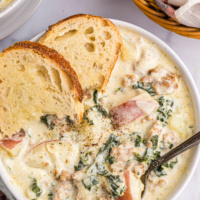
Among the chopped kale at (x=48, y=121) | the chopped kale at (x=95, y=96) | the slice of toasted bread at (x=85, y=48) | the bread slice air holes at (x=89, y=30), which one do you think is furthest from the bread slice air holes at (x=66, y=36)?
the chopped kale at (x=48, y=121)

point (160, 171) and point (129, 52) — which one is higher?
point (129, 52)

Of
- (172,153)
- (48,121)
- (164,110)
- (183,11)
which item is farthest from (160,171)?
(183,11)

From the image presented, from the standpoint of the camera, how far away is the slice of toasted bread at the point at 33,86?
3.39 metres

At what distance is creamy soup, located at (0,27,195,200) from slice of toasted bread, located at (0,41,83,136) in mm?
121

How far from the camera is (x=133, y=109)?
11.7 feet

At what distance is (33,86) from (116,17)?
1.35m

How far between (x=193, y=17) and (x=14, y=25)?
6.25 ft

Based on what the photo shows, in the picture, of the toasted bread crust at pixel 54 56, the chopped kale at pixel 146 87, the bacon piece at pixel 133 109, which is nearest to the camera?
the toasted bread crust at pixel 54 56

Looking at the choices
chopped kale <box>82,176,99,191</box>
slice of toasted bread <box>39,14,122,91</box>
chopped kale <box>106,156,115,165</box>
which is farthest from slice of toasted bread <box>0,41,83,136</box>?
chopped kale <box>82,176,99,191</box>

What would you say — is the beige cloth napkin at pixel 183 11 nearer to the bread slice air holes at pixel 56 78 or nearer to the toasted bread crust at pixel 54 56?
the toasted bread crust at pixel 54 56

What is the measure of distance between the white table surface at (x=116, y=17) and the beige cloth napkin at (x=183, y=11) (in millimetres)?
494

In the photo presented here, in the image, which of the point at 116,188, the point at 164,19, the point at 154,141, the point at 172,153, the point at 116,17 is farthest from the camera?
the point at 116,17

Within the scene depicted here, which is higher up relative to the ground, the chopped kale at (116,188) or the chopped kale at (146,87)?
the chopped kale at (146,87)

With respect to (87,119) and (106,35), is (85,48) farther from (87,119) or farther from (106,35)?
(87,119)
